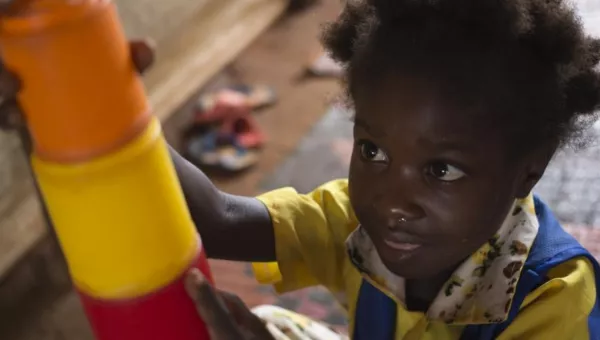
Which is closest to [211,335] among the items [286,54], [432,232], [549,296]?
Result: [432,232]

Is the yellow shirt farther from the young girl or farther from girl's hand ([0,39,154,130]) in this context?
girl's hand ([0,39,154,130])

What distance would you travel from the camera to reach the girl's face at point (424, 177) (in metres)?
0.62

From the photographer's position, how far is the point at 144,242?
1.38 feet

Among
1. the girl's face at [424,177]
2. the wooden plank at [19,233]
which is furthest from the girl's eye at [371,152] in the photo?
the wooden plank at [19,233]

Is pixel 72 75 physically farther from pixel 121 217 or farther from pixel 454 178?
pixel 454 178

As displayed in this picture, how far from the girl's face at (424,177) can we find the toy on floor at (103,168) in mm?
231

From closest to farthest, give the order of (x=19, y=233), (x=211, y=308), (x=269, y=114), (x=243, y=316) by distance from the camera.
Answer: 1. (x=211, y=308)
2. (x=243, y=316)
3. (x=19, y=233)
4. (x=269, y=114)

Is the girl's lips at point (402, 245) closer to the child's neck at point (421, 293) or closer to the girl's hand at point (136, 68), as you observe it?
the child's neck at point (421, 293)

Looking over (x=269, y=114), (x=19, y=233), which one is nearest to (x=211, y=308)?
(x=19, y=233)

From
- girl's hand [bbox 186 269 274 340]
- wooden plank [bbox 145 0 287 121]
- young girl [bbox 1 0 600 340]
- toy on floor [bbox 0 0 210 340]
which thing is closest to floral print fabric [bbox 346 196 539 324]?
young girl [bbox 1 0 600 340]

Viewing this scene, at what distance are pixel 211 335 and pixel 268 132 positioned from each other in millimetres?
1229

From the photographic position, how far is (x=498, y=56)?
0.62 meters

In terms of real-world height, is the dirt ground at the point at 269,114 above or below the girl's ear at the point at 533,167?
below

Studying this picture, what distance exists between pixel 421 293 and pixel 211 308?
1.13 ft
